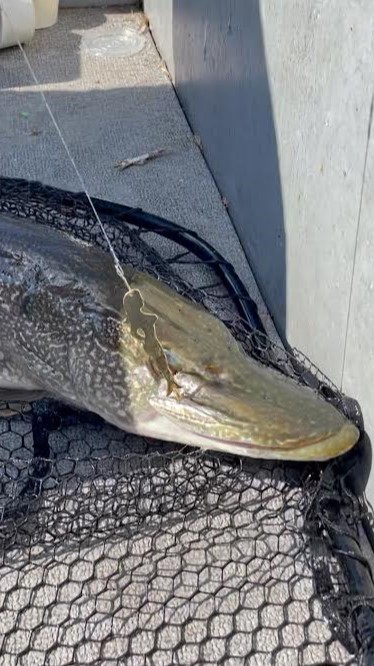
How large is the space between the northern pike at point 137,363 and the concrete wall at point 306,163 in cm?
23

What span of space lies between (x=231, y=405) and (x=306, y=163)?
0.76 m

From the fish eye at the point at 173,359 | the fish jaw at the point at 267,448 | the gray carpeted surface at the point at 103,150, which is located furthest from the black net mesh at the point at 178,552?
the fish eye at the point at 173,359

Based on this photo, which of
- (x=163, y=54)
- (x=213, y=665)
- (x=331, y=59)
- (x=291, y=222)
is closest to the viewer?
(x=213, y=665)

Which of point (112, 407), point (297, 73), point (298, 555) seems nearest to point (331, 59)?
point (297, 73)

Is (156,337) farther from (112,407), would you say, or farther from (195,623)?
(195,623)

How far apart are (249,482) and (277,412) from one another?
359 mm

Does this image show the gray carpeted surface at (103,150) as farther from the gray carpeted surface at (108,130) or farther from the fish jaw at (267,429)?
the fish jaw at (267,429)

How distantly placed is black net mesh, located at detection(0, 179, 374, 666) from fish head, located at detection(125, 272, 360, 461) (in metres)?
0.16

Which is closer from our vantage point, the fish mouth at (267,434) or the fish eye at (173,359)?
the fish mouth at (267,434)

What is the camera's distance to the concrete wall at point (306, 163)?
5.75 ft

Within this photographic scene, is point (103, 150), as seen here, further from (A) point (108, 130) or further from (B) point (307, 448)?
(B) point (307, 448)

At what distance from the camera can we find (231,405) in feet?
5.88

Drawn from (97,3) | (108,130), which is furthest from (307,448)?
(97,3)

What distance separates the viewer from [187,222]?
3.35m
